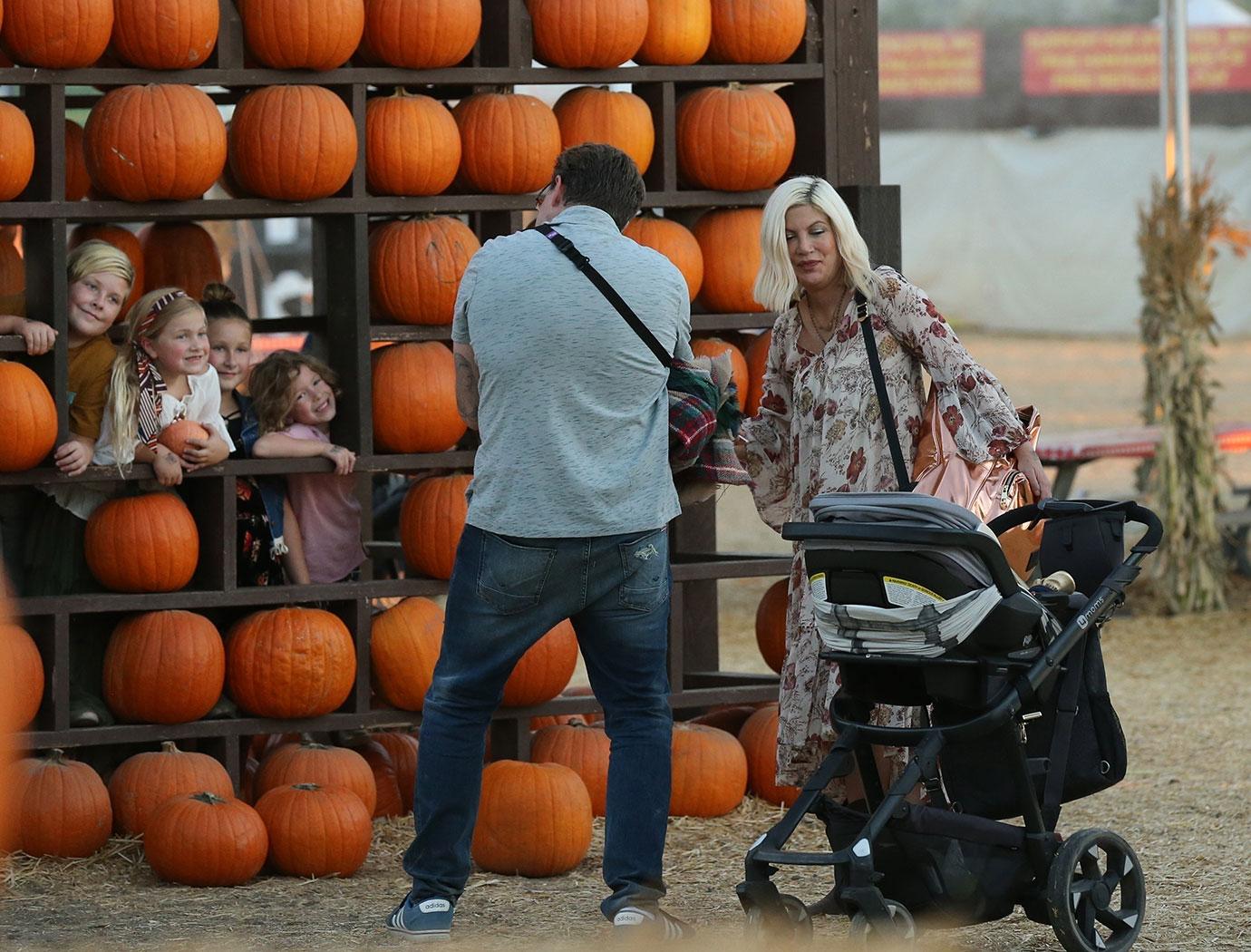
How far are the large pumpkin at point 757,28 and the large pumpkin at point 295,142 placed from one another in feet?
4.25

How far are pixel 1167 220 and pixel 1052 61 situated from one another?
859 inches

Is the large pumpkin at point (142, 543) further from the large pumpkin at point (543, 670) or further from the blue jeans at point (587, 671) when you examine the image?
the blue jeans at point (587, 671)

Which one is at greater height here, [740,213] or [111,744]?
[740,213]

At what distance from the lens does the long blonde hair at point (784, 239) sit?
194 inches

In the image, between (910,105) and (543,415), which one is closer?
(543,415)

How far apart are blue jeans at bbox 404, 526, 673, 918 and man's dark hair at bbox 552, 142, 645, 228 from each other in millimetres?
798

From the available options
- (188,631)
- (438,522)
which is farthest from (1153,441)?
(188,631)

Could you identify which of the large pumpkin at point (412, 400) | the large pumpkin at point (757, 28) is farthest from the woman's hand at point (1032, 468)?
the large pumpkin at point (757, 28)

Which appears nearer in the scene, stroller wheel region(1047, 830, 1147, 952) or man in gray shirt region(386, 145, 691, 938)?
stroller wheel region(1047, 830, 1147, 952)

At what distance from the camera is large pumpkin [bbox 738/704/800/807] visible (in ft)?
21.0

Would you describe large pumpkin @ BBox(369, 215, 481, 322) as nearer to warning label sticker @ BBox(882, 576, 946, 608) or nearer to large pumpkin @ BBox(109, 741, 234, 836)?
large pumpkin @ BBox(109, 741, 234, 836)

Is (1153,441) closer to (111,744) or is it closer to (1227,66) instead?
(111,744)

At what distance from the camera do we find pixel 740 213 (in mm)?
6402

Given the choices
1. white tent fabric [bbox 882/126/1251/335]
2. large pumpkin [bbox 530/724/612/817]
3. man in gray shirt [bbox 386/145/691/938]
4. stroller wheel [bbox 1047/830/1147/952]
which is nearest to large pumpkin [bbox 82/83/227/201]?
man in gray shirt [bbox 386/145/691/938]
